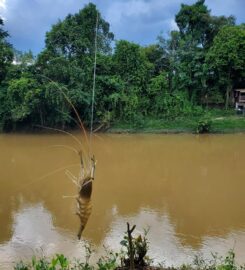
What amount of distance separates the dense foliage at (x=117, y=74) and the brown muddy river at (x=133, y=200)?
3.33 m

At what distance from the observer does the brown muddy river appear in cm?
578

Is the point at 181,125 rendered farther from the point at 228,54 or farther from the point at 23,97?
the point at 23,97

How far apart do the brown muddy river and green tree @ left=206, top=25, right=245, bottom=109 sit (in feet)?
19.8

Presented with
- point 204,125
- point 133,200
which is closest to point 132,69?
point 204,125

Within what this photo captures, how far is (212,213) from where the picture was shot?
727 centimetres

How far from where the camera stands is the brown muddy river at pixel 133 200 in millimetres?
5777

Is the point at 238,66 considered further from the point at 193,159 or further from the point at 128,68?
the point at 193,159

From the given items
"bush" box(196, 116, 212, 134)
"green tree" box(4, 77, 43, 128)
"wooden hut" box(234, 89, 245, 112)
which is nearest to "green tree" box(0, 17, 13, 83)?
"green tree" box(4, 77, 43, 128)

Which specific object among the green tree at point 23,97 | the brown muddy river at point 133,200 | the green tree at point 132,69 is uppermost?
the green tree at point 132,69

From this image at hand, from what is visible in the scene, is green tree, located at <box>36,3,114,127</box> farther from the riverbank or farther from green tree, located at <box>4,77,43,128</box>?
the riverbank

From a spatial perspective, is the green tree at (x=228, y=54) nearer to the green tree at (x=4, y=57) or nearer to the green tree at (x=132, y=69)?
the green tree at (x=132, y=69)

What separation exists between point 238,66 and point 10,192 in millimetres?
14066

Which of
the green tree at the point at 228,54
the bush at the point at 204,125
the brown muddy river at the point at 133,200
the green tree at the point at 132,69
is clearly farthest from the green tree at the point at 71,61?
the green tree at the point at 228,54

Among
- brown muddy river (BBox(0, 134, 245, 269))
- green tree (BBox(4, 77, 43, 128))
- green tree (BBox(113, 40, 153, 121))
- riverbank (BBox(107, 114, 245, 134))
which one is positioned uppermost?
green tree (BBox(113, 40, 153, 121))
